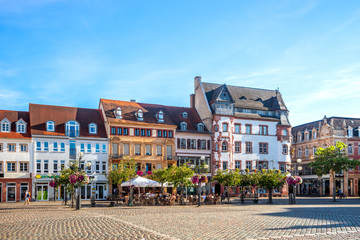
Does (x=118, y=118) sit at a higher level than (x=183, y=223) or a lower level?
higher

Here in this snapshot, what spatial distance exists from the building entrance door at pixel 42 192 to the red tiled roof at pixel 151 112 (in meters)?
12.5

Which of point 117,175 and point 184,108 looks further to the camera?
point 184,108

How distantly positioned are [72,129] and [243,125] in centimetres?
2736

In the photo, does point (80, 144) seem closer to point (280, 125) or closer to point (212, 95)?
point (212, 95)

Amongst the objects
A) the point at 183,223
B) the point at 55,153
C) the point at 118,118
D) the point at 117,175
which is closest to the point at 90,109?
the point at 118,118

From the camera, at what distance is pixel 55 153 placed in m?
56.9

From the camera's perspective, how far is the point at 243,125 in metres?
70.1

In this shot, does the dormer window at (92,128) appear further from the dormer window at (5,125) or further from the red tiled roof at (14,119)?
the dormer window at (5,125)

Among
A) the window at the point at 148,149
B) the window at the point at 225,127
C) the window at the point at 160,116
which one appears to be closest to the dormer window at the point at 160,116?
the window at the point at 160,116

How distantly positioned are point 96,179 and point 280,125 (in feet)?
105

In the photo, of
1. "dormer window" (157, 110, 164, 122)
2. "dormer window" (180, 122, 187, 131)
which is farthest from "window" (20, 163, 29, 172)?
"dormer window" (180, 122, 187, 131)

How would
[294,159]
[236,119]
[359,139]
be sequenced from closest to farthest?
[236,119] → [359,139] → [294,159]

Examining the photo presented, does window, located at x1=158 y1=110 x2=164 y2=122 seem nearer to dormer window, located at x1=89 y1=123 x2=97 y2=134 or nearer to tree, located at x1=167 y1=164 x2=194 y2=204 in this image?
dormer window, located at x1=89 y1=123 x2=97 y2=134

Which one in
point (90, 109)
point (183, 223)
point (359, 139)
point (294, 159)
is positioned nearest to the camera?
point (183, 223)
